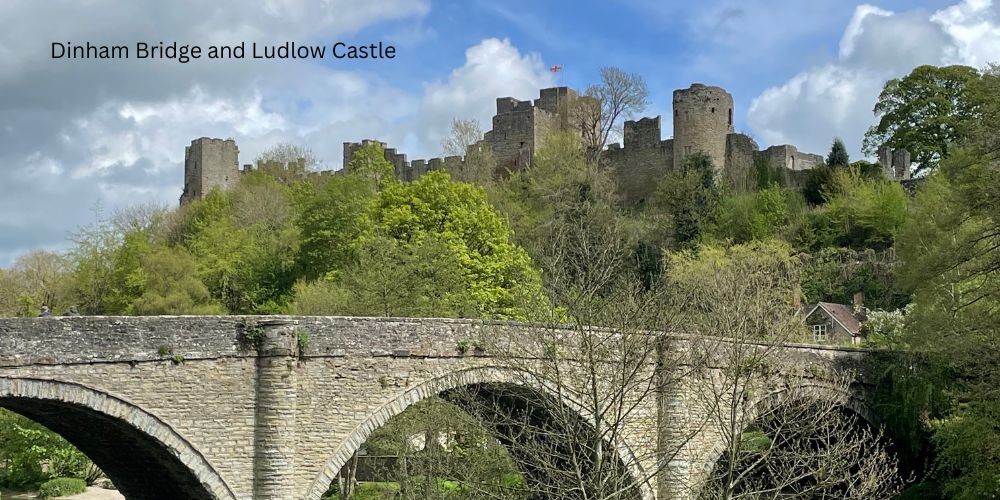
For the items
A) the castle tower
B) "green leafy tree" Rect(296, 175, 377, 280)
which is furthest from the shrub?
the castle tower

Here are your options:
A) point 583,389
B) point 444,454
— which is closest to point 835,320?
point 444,454

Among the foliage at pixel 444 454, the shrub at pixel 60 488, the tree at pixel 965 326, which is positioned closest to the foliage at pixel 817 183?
the tree at pixel 965 326

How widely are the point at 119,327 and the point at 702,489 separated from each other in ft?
33.1

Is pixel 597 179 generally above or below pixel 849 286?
above

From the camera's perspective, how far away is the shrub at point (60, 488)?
36406 mm

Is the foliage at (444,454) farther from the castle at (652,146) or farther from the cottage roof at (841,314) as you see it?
the castle at (652,146)

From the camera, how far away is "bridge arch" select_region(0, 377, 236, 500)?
17.5 meters

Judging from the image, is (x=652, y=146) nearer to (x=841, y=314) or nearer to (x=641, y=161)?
(x=641, y=161)

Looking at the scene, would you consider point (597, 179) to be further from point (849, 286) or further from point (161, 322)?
point (161, 322)

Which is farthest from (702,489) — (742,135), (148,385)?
(742,135)

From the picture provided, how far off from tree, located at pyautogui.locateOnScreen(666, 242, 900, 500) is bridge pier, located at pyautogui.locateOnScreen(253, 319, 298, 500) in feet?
21.3

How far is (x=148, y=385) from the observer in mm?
18250

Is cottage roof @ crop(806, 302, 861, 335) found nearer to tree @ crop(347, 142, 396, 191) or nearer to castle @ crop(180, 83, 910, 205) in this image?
castle @ crop(180, 83, 910, 205)

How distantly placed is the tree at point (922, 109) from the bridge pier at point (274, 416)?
34968 millimetres
